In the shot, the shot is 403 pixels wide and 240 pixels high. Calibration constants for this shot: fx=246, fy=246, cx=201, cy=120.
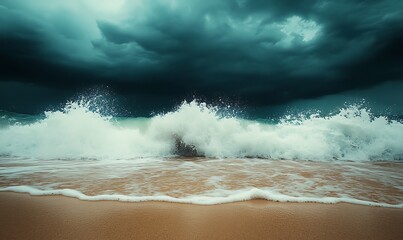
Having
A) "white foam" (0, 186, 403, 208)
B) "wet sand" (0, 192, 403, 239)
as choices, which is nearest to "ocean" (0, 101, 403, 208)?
"white foam" (0, 186, 403, 208)

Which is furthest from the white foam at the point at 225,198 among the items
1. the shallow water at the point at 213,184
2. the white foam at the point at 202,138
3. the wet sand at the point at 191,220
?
the white foam at the point at 202,138

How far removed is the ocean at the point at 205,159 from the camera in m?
3.36

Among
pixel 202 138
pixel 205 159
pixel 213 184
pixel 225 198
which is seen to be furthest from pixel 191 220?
pixel 202 138

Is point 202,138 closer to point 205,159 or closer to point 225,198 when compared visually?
point 205,159

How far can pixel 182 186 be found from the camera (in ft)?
12.0

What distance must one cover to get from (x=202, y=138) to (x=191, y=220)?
5.67 m

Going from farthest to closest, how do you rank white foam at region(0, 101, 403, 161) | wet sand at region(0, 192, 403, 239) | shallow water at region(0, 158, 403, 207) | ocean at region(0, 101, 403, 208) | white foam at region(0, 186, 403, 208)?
white foam at region(0, 101, 403, 161) → ocean at region(0, 101, 403, 208) → shallow water at region(0, 158, 403, 207) → white foam at region(0, 186, 403, 208) → wet sand at region(0, 192, 403, 239)

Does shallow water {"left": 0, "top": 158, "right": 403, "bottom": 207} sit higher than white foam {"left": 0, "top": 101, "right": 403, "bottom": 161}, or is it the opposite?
white foam {"left": 0, "top": 101, "right": 403, "bottom": 161}

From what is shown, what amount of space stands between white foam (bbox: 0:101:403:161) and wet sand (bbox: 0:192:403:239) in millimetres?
4320

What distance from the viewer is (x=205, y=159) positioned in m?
6.88

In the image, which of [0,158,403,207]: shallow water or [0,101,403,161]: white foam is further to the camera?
[0,101,403,161]: white foam

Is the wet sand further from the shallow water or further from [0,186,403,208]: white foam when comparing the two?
the shallow water

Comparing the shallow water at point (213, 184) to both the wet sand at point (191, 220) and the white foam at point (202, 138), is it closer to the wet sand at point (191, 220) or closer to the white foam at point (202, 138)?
the wet sand at point (191, 220)

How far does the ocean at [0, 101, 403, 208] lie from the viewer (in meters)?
3.36
